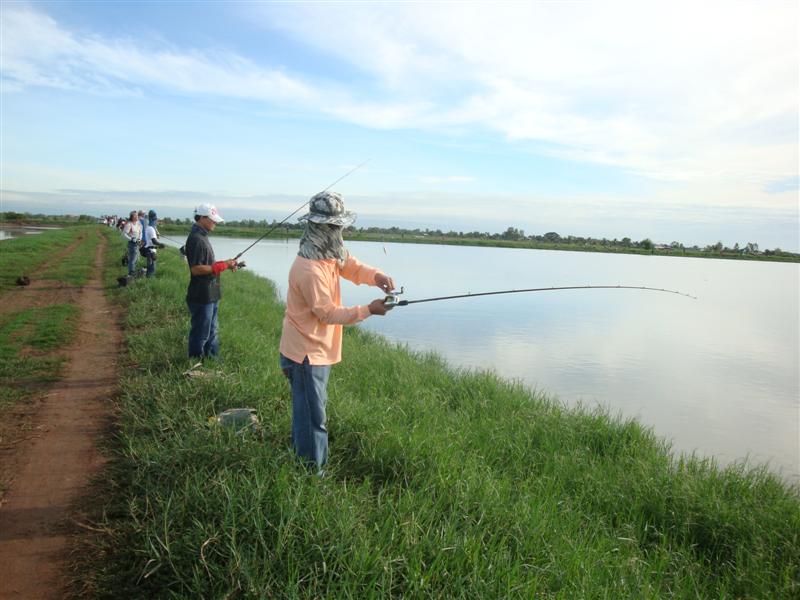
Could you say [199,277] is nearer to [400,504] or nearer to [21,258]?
[400,504]

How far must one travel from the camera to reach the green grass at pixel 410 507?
2572 millimetres

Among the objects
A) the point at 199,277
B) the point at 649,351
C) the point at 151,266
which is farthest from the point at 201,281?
the point at 649,351

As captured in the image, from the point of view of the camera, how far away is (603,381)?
9.18 meters

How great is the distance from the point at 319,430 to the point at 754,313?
18163 millimetres

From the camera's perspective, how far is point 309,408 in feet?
10.7

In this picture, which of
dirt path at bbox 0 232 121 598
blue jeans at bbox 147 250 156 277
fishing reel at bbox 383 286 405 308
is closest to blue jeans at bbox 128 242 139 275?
blue jeans at bbox 147 250 156 277

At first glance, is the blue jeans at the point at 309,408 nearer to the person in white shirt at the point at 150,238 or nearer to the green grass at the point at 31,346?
the green grass at the point at 31,346

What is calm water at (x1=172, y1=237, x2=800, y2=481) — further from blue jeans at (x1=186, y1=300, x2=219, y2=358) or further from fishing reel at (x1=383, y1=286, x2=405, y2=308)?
blue jeans at (x1=186, y1=300, x2=219, y2=358)

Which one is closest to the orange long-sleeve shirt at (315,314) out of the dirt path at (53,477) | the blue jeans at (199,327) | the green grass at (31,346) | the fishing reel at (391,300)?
the fishing reel at (391,300)

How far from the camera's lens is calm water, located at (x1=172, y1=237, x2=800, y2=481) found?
7.49 m

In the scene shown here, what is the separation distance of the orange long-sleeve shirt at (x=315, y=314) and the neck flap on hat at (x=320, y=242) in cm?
4

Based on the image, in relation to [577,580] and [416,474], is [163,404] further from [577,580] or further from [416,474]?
[577,580]

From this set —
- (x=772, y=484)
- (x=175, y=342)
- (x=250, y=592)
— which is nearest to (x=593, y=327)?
(x=772, y=484)

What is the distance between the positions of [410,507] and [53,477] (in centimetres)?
235
